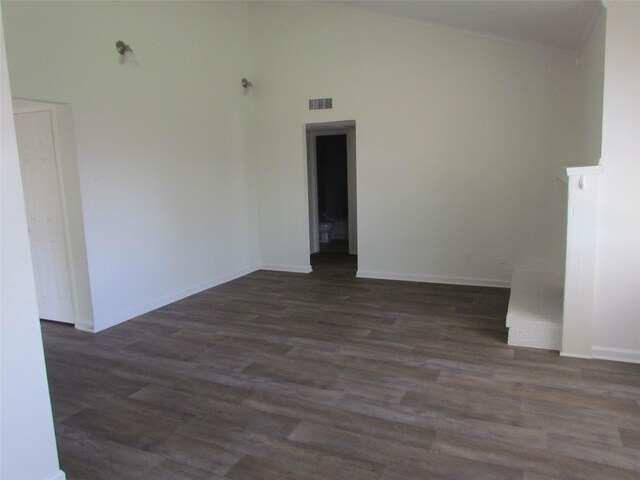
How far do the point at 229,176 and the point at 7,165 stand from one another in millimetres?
4227

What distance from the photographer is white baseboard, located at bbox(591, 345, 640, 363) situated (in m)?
3.17

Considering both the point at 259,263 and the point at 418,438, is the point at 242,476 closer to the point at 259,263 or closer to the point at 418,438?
the point at 418,438

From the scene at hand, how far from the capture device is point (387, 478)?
2.05 m

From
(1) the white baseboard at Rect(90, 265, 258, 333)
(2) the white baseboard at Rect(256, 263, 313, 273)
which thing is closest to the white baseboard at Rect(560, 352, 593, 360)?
(2) the white baseboard at Rect(256, 263, 313, 273)

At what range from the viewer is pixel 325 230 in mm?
8648

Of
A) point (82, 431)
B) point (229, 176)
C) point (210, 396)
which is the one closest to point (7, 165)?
point (82, 431)

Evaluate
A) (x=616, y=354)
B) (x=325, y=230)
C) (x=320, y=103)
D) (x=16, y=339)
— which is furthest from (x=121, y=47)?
(x=325, y=230)

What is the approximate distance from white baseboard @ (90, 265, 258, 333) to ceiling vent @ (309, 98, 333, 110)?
240 cm

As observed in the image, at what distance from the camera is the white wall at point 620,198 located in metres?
2.95

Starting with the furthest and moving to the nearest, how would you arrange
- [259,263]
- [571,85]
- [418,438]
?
[259,263]
[571,85]
[418,438]

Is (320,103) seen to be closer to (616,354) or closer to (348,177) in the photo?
(348,177)

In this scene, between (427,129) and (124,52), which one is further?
(427,129)

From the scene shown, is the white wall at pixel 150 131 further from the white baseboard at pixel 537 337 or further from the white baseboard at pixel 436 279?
the white baseboard at pixel 537 337

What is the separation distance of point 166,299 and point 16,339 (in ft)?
10.6
